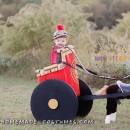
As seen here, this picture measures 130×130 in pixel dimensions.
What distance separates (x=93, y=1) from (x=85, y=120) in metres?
26.5

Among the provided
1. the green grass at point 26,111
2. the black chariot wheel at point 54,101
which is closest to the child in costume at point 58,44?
the black chariot wheel at point 54,101

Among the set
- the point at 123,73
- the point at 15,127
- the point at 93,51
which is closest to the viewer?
the point at 15,127

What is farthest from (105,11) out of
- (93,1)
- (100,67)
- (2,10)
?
(100,67)

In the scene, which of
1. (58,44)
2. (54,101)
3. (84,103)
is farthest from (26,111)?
(58,44)

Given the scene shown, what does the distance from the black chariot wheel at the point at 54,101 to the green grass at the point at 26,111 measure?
168 millimetres

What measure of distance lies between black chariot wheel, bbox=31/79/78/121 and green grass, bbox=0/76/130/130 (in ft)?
0.55

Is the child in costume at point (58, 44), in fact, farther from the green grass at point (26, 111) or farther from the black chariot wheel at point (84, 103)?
the green grass at point (26, 111)

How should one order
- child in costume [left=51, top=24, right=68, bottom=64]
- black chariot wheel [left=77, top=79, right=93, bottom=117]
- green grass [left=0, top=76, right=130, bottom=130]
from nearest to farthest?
green grass [left=0, top=76, right=130, bottom=130] < child in costume [left=51, top=24, right=68, bottom=64] < black chariot wheel [left=77, top=79, right=93, bottom=117]

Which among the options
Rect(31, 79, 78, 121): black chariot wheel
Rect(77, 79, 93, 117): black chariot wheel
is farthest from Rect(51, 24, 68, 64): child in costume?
Rect(77, 79, 93, 117): black chariot wheel

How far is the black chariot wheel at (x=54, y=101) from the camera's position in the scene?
5.27 metres

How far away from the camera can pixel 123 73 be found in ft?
31.9

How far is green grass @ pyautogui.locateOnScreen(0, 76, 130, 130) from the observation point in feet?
17.1

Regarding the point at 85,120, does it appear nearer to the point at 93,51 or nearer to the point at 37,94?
the point at 37,94

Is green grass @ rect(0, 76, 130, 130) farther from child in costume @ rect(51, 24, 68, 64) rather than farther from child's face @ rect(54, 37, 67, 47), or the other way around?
child's face @ rect(54, 37, 67, 47)
